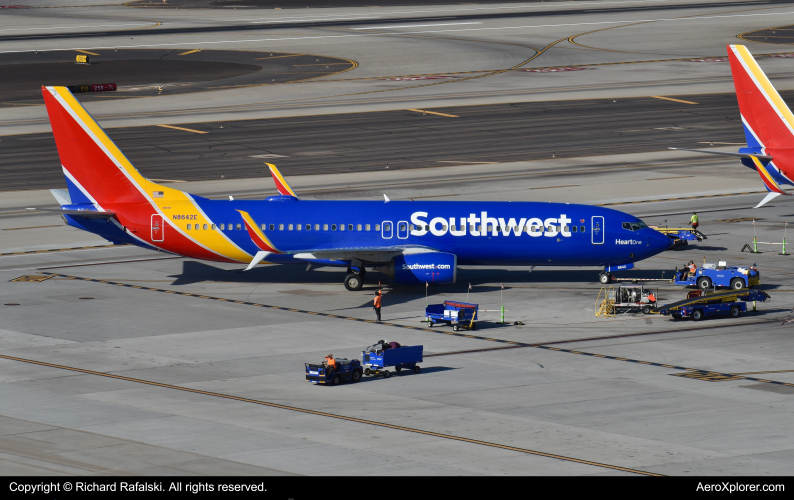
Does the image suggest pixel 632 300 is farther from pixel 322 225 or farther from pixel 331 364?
pixel 331 364

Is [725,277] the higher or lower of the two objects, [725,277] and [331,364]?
the higher

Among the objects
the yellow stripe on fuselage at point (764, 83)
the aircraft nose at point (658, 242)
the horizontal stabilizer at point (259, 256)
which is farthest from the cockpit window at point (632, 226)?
the horizontal stabilizer at point (259, 256)

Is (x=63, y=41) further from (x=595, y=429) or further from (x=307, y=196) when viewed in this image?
(x=595, y=429)

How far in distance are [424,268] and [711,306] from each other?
1595 cm

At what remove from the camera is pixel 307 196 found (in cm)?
9494

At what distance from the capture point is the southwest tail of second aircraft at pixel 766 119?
75.0 meters

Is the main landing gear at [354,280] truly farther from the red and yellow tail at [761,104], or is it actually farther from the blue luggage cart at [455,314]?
the red and yellow tail at [761,104]

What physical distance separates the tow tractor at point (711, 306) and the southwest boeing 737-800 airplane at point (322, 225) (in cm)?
815

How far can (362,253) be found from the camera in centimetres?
6600

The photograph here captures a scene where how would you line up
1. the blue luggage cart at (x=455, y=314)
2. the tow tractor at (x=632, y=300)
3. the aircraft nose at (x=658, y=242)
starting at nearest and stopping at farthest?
the blue luggage cart at (x=455, y=314), the tow tractor at (x=632, y=300), the aircraft nose at (x=658, y=242)

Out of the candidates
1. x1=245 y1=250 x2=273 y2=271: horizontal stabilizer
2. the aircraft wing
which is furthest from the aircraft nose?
x1=245 y1=250 x2=273 y2=271: horizontal stabilizer

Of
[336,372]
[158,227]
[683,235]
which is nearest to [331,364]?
[336,372]

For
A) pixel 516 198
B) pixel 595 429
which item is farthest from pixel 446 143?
pixel 595 429

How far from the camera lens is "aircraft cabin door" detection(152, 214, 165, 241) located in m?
67.6
